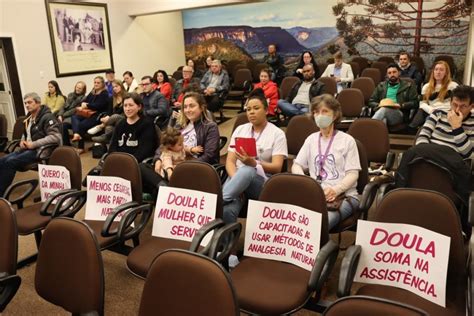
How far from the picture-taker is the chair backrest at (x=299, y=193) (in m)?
1.87

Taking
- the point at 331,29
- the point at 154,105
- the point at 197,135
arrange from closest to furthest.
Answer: the point at 197,135 < the point at 154,105 < the point at 331,29

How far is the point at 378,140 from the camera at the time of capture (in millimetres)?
3213

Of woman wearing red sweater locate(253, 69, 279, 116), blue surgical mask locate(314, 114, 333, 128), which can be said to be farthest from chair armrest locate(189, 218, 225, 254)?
woman wearing red sweater locate(253, 69, 279, 116)

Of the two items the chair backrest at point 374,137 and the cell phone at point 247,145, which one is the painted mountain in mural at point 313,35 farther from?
the cell phone at point 247,145

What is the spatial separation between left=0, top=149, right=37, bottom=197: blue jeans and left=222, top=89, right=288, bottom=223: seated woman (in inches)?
94.8

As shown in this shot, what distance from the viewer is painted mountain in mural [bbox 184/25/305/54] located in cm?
945

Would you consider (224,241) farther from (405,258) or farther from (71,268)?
(405,258)

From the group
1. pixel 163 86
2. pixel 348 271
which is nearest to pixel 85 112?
pixel 163 86

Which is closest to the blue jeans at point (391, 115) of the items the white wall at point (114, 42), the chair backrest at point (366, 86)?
the chair backrest at point (366, 86)

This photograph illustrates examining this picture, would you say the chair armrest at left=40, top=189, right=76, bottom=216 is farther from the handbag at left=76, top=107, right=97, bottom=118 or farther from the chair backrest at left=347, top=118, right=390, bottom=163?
the handbag at left=76, top=107, right=97, bottom=118

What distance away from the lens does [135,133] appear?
336 centimetres

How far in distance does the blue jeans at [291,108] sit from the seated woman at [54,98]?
363cm

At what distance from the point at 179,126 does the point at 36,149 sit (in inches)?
67.9

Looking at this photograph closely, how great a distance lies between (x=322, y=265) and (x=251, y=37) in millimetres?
8967
